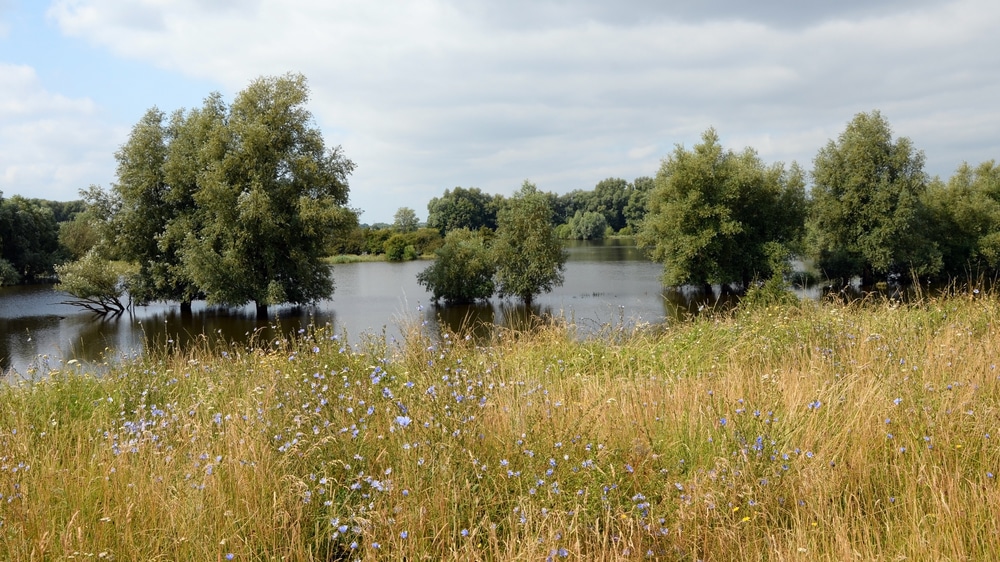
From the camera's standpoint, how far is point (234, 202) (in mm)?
26516

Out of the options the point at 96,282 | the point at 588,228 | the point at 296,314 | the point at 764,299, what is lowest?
the point at 296,314

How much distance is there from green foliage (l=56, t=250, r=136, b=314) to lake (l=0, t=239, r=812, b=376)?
731 millimetres

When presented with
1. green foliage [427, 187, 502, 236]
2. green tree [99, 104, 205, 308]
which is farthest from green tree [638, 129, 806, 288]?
green foliage [427, 187, 502, 236]

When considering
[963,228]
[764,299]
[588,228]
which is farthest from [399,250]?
[588,228]

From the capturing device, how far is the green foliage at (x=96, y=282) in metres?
28.2

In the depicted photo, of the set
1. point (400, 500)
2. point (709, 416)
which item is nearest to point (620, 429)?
point (709, 416)

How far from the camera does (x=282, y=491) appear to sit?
3.28 metres

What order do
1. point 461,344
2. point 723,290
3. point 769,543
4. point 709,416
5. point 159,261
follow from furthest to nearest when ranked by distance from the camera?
point 723,290 < point 159,261 < point 461,344 < point 709,416 < point 769,543

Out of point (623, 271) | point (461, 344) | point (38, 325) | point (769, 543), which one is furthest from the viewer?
point (623, 271)

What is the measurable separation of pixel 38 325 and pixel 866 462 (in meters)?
31.3

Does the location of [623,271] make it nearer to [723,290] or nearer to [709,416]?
[723,290]

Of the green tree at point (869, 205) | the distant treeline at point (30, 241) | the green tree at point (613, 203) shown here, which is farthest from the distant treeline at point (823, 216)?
the green tree at point (613, 203)

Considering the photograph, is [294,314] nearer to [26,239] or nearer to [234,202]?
[234,202]

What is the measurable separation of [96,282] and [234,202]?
27.5 feet
